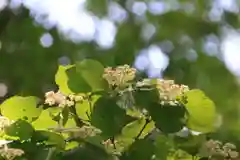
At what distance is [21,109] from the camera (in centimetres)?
58

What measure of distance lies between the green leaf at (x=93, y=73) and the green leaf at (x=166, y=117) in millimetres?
53

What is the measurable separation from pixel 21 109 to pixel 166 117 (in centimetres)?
14

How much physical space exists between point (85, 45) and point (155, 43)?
521 mm

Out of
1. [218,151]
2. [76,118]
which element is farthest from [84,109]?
[218,151]

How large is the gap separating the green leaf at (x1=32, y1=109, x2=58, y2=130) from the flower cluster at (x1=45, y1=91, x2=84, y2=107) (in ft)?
0.04

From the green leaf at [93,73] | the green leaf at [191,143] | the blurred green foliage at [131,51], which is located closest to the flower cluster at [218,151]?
the green leaf at [191,143]

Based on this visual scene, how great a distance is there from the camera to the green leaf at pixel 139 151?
0.54m

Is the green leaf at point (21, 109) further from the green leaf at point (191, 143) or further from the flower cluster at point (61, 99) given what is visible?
the green leaf at point (191, 143)

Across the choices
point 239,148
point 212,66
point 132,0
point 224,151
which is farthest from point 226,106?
point 224,151

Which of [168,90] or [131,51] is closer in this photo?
[168,90]

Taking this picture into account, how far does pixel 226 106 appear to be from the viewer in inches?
95.7

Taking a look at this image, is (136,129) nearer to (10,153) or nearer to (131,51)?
(10,153)

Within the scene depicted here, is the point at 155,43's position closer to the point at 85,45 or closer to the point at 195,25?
the point at 195,25

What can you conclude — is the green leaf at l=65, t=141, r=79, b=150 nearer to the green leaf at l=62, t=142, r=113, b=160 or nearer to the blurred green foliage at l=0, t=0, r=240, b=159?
the green leaf at l=62, t=142, r=113, b=160
